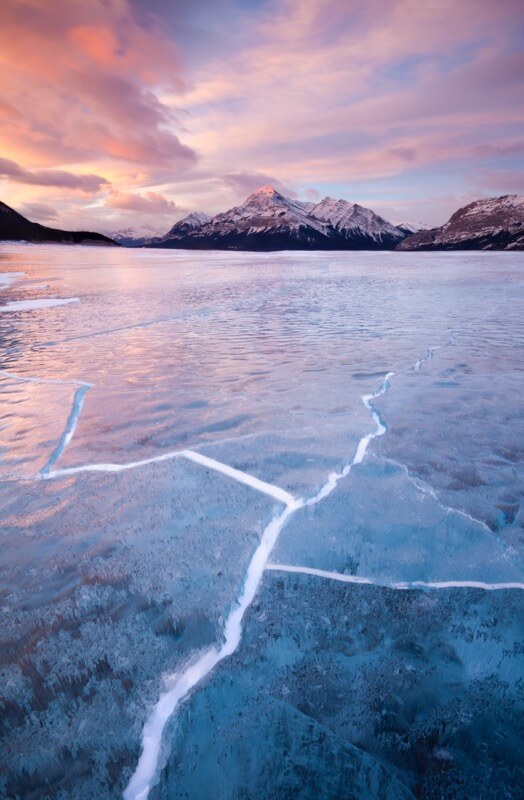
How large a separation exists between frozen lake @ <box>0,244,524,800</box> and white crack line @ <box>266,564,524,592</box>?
0.04ft

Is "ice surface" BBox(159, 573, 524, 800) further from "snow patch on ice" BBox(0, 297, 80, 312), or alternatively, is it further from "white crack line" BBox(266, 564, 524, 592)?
"snow patch on ice" BBox(0, 297, 80, 312)

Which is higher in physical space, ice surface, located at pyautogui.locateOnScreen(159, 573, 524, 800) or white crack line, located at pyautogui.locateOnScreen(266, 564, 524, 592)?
white crack line, located at pyautogui.locateOnScreen(266, 564, 524, 592)

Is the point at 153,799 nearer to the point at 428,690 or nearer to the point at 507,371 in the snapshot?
the point at 428,690

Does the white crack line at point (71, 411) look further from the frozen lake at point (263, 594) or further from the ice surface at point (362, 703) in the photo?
the ice surface at point (362, 703)

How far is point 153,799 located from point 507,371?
617 cm

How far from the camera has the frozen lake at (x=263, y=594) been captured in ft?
5.18

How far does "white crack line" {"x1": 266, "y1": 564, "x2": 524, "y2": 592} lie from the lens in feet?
7.37

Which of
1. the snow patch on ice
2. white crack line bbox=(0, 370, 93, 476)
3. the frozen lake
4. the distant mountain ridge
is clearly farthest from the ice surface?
the distant mountain ridge

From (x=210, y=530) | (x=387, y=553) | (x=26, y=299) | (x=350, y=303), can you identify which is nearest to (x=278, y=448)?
(x=210, y=530)

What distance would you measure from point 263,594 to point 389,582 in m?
0.75

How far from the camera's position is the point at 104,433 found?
13.4 ft

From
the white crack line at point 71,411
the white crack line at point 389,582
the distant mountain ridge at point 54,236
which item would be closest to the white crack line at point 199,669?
the white crack line at point 389,582

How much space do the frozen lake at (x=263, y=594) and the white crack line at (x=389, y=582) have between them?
0.01m

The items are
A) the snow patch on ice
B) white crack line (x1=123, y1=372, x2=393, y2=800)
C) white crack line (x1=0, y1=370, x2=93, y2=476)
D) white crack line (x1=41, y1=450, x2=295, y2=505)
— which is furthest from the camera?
the snow patch on ice
